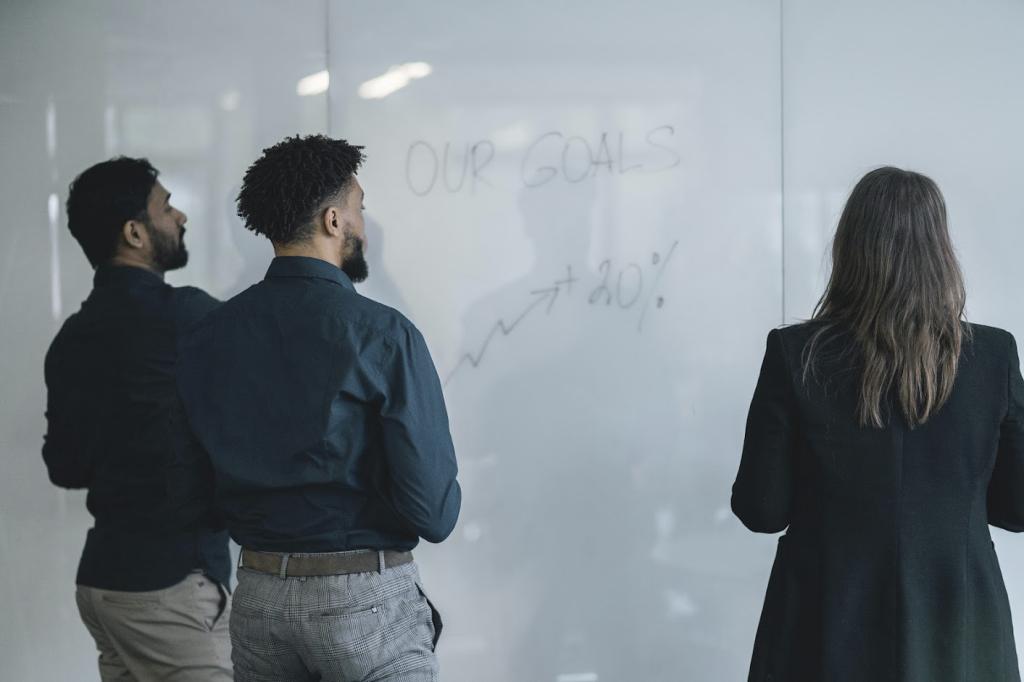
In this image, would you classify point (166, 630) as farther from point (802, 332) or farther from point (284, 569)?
point (802, 332)

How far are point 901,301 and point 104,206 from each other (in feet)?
5.91

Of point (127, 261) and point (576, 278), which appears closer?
point (127, 261)

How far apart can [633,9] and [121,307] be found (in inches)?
63.8

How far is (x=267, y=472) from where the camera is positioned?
139cm

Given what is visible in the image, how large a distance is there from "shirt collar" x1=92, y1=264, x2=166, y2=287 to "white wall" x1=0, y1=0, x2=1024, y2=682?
0.40 metres

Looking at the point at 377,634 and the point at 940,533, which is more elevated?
the point at 940,533

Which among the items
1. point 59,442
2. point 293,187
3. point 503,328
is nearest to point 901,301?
point 293,187

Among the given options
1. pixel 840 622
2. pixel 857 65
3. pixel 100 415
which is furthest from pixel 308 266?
pixel 857 65

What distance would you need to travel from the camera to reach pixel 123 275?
6.43ft

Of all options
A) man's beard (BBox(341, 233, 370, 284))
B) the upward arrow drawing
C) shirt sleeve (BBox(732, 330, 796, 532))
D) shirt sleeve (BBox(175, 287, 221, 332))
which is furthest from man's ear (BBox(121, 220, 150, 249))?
shirt sleeve (BBox(732, 330, 796, 532))

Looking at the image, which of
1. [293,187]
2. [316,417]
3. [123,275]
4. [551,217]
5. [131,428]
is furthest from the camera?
[551,217]

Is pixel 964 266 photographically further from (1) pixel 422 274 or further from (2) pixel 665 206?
(1) pixel 422 274

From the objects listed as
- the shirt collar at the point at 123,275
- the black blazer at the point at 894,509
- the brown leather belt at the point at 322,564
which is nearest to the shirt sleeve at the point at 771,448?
the black blazer at the point at 894,509

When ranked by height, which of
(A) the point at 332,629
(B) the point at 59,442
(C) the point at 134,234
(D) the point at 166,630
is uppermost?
(C) the point at 134,234
